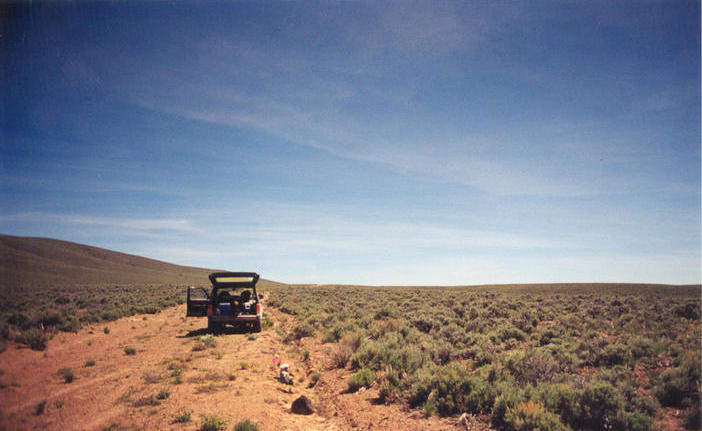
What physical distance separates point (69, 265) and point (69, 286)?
48699 mm

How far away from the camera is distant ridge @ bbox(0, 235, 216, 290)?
66.2 m

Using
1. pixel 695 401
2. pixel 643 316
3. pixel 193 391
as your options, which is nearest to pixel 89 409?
pixel 193 391

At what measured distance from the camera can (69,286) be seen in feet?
163

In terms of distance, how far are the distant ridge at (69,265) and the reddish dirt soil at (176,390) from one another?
62.5m

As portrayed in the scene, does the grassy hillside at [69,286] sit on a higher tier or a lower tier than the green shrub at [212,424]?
lower

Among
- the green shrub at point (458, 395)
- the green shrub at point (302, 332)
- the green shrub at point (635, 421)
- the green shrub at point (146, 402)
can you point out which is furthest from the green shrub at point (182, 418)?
the green shrub at point (302, 332)

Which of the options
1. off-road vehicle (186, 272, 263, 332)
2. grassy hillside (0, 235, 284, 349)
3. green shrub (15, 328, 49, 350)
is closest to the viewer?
green shrub (15, 328, 49, 350)

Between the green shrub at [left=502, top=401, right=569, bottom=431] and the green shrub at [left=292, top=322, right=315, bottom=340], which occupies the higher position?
the green shrub at [left=502, top=401, right=569, bottom=431]

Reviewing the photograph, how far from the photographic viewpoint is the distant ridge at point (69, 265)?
217 ft

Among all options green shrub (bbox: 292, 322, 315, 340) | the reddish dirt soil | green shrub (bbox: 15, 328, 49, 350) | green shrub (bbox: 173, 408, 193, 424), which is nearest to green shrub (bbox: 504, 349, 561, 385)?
the reddish dirt soil

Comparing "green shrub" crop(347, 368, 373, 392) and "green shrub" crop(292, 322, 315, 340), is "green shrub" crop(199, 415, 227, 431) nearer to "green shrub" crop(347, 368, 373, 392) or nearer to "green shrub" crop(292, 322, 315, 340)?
"green shrub" crop(347, 368, 373, 392)

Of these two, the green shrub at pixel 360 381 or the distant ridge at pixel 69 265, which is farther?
the distant ridge at pixel 69 265

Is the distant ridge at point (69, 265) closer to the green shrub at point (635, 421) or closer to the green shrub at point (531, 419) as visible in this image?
the green shrub at point (531, 419)

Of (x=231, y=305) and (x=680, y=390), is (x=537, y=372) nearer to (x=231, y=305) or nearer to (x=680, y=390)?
(x=680, y=390)
